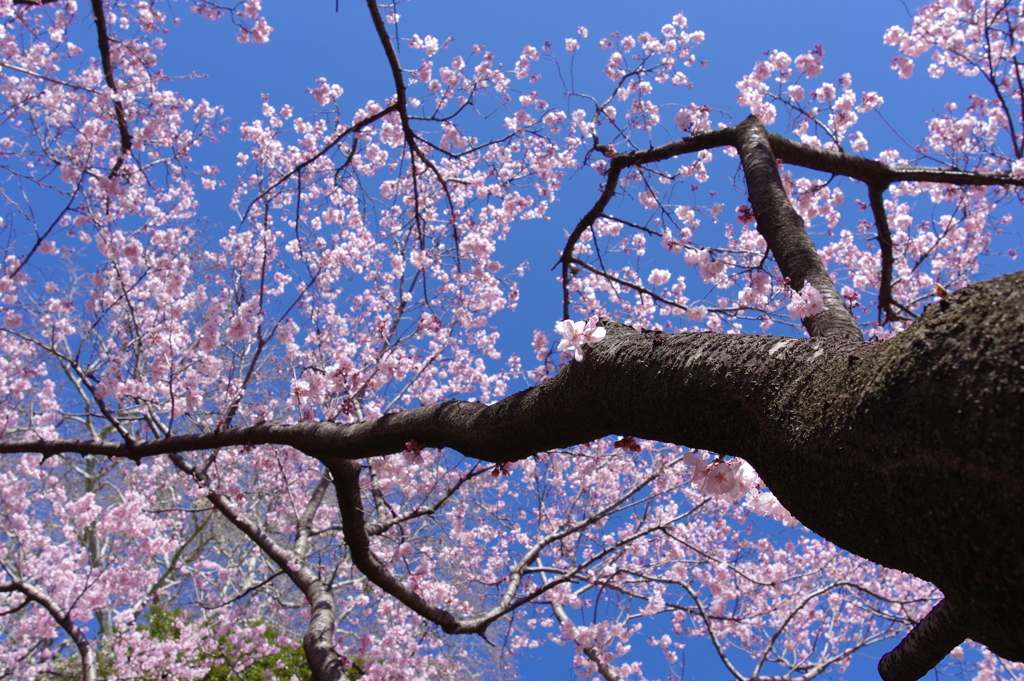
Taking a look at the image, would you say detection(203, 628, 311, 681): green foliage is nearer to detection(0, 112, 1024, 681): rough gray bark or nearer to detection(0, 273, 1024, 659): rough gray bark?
detection(0, 112, 1024, 681): rough gray bark

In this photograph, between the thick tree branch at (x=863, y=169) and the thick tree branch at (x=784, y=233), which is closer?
the thick tree branch at (x=784, y=233)

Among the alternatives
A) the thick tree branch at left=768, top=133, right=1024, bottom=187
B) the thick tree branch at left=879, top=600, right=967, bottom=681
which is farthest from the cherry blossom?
the thick tree branch at left=768, top=133, right=1024, bottom=187

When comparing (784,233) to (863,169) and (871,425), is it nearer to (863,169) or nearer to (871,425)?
(863,169)

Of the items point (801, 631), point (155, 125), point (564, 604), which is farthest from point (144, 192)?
point (801, 631)

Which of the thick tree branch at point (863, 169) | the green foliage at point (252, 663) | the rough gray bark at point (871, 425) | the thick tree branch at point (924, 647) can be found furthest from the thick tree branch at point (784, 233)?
the green foliage at point (252, 663)

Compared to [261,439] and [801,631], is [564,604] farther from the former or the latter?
[261,439]

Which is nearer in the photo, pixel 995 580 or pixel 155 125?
pixel 995 580

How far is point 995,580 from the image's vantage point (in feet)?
2.16

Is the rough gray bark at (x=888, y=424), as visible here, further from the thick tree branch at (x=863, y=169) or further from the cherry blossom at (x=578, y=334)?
the thick tree branch at (x=863, y=169)

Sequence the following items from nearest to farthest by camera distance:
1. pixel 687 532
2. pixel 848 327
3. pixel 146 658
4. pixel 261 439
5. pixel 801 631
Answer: pixel 848 327, pixel 261 439, pixel 146 658, pixel 687 532, pixel 801 631

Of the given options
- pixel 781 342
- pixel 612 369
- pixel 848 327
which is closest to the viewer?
pixel 781 342

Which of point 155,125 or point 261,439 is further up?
point 155,125

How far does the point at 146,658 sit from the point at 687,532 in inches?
280

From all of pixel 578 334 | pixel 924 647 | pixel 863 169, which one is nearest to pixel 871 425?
pixel 924 647
